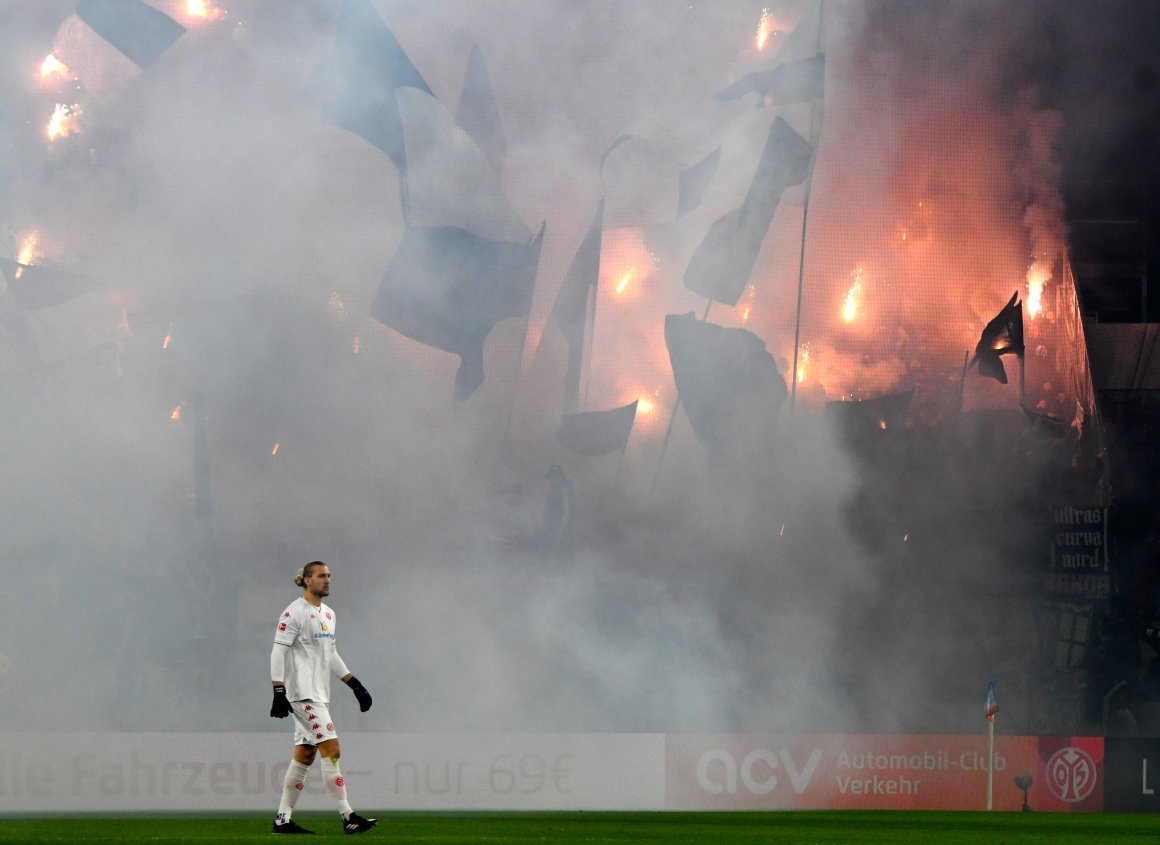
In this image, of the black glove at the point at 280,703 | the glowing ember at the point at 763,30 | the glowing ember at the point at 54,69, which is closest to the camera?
the black glove at the point at 280,703

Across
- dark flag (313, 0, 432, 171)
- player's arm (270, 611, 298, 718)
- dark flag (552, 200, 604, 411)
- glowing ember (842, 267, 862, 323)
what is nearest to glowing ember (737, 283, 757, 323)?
glowing ember (842, 267, 862, 323)

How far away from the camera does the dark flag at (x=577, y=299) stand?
39.9 feet

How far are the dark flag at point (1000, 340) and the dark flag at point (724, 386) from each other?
201cm

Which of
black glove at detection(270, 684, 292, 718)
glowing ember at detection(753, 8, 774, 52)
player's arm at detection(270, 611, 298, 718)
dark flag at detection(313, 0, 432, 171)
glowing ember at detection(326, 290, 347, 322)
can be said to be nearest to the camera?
black glove at detection(270, 684, 292, 718)

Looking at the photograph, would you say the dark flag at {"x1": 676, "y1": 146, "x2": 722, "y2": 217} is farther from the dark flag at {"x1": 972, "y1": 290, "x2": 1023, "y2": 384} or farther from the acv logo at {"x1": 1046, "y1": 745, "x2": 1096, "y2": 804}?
the acv logo at {"x1": 1046, "y1": 745, "x2": 1096, "y2": 804}

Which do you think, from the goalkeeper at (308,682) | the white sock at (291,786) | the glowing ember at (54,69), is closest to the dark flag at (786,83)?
the glowing ember at (54,69)

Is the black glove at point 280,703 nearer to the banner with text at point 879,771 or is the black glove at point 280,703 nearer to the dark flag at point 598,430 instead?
the banner with text at point 879,771

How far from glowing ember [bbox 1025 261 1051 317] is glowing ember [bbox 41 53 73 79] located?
8.79m

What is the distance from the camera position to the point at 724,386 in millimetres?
12516

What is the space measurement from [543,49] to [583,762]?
609 cm

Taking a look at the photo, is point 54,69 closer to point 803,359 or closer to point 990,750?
point 803,359

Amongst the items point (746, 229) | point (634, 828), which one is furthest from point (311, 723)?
point (746, 229)

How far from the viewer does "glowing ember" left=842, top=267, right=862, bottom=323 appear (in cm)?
1260

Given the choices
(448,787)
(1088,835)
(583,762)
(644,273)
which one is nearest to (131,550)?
(448,787)
